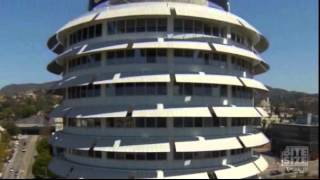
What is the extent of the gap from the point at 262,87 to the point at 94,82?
600 inches

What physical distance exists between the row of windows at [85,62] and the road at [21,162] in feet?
119

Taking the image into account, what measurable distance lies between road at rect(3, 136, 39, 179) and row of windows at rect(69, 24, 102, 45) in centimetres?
3717

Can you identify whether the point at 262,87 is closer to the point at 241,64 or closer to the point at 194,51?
the point at 241,64

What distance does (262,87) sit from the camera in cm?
3828

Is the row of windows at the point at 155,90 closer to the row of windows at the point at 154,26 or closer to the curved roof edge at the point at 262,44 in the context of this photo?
the row of windows at the point at 154,26

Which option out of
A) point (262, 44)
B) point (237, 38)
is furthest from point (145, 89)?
point (262, 44)

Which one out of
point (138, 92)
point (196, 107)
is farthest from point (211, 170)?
point (138, 92)

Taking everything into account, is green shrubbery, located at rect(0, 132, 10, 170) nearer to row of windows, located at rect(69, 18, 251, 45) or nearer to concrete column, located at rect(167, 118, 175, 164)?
row of windows, located at rect(69, 18, 251, 45)

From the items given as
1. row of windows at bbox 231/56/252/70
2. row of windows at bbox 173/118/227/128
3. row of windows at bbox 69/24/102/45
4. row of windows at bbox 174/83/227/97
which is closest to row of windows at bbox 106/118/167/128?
row of windows at bbox 173/118/227/128

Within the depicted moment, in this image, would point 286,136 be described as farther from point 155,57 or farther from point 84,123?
point 84,123

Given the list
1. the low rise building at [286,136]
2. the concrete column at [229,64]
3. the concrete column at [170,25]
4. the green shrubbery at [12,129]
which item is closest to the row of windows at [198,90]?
the concrete column at [229,64]

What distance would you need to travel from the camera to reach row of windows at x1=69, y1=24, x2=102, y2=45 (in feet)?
116

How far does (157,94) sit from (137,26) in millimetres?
5795

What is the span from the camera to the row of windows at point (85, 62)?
3494 cm
